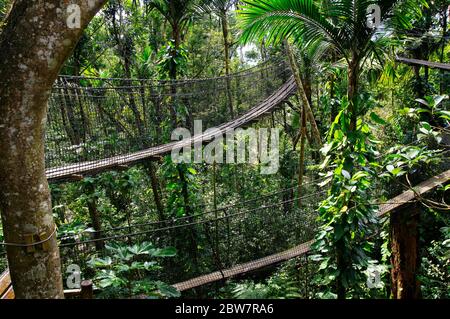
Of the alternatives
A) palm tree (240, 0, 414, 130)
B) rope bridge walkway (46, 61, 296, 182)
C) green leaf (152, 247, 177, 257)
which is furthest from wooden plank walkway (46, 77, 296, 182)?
palm tree (240, 0, 414, 130)

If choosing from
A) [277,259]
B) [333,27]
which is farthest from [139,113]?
[333,27]

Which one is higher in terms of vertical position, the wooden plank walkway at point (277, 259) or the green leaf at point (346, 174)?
the green leaf at point (346, 174)

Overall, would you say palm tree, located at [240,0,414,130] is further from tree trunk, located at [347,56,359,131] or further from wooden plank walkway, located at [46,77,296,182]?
wooden plank walkway, located at [46,77,296,182]

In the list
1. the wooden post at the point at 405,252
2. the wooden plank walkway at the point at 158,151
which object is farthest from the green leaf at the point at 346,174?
the wooden plank walkway at the point at 158,151

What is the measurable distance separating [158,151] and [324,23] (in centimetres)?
188

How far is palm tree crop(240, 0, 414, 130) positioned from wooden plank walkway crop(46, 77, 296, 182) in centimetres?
154

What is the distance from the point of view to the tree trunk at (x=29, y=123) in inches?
40.4

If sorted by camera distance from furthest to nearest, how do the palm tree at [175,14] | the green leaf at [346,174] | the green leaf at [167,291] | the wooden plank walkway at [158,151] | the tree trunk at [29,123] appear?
1. the palm tree at [175,14]
2. the wooden plank walkway at [158,151]
3. the green leaf at [346,174]
4. the green leaf at [167,291]
5. the tree trunk at [29,123]

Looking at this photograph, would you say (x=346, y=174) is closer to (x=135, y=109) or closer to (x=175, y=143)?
(x=175, y=143)

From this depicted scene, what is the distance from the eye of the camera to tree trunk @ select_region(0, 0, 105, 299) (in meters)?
1.03

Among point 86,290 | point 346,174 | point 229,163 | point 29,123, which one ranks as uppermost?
point 29,123

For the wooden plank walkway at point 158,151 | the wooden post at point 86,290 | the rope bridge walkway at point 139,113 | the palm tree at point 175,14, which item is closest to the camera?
the wooden post at point 86,290

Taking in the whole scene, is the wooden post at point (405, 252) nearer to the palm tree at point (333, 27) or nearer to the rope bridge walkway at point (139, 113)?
the palm tree at point (333, 27)

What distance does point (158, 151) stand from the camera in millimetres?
3238
